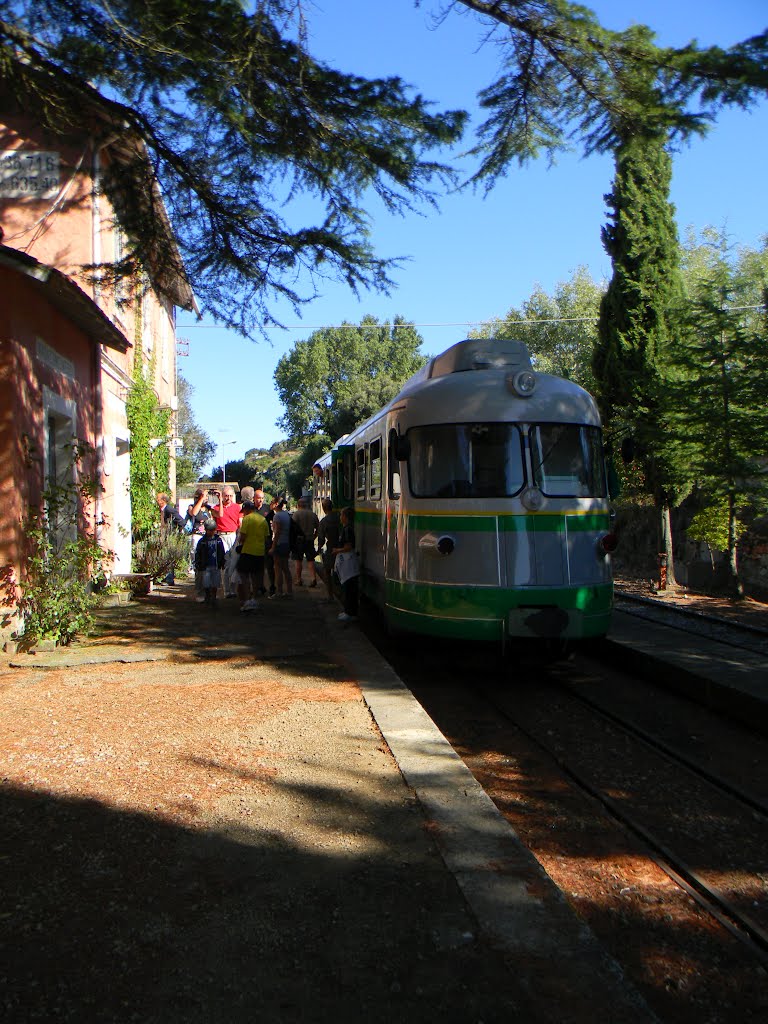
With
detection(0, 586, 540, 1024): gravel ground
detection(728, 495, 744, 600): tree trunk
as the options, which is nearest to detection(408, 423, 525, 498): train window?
detection(0, 586, 540, 1024): gravel ground

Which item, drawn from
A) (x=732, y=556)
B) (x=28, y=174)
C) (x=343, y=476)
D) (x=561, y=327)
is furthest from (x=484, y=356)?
(x=561, y=327)

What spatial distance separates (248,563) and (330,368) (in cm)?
4933

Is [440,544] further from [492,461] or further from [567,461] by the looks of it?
[567,461]

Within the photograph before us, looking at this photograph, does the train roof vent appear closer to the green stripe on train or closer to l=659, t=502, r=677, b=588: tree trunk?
the green stripe on train

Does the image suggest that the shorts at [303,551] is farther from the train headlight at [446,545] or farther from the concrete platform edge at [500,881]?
the concrete platform edge at [500,881]

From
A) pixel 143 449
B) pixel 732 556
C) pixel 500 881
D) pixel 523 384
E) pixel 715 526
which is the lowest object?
pixel 500 881

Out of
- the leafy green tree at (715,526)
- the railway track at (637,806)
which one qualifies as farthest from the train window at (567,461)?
the leafy green tree at (715,526)

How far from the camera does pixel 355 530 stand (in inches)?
497

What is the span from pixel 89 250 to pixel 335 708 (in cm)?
1003

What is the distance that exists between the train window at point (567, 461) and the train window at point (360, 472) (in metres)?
3.76

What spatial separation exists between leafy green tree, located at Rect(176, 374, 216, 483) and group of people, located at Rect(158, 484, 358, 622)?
2990 cm

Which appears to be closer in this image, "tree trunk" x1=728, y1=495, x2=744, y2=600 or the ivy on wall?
"tree trunk" x1=728, y1=495, x2=744, y2=600

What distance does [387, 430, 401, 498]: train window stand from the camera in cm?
897

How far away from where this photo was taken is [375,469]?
1079 centimetres
